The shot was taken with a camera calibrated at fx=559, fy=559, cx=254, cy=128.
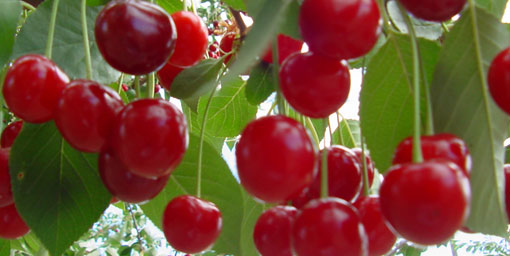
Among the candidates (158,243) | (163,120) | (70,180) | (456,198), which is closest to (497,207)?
(456,198)

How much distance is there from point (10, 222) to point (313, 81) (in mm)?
506

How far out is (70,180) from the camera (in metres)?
0.71

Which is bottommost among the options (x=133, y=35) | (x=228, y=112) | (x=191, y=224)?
(x=228, y=112)

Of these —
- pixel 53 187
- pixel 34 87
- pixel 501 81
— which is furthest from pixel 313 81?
pixel 53 187

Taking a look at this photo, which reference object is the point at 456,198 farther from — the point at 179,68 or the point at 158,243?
the point at 158,243

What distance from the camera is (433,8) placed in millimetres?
490

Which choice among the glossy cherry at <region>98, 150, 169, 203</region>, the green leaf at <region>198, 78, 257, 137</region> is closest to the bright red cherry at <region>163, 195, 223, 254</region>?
the glossy cherry at <region>98, 150, 169, 203</region>

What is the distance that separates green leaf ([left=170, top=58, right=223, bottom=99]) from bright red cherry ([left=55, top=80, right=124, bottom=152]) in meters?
0.22

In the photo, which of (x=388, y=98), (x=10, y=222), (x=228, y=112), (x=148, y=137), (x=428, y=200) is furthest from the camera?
(x=228, y=112)

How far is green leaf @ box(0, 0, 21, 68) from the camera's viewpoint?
0.68 meters

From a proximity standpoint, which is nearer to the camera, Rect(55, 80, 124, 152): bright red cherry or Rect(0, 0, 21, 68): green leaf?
Rect(55, 80, 124, 152): bright red cherry

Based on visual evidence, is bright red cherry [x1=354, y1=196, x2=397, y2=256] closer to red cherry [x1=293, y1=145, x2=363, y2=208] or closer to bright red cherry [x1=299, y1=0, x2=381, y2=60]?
red cherry [x1=293, y1=145, x2=363, y2=208]

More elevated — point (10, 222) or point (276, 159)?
point (276, 159)

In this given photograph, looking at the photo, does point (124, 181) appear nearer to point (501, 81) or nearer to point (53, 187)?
point (53, 187)
